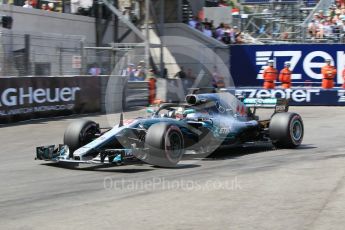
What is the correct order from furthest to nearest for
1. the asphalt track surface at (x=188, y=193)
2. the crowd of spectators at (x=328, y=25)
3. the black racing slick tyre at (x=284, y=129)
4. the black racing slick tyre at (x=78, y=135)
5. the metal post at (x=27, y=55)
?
the crowd of spectators at (x=328, y=25)
the metal post at (x=27, y=55)
the black racing slick tyre at (x=284, y=129)
the black racing slick tyre at (x=78, y=135)
the asphalt track surface at (x=188, y=193)

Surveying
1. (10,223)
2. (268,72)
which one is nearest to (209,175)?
(10,223)

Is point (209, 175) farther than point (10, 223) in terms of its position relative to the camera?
Yes

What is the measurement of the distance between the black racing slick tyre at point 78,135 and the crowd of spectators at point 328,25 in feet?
65.3

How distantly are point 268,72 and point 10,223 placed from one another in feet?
67.3

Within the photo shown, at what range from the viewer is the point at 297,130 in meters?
11.4

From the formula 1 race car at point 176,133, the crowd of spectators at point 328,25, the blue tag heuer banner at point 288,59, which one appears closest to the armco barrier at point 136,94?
the blue tag heuer banner at point 288,59

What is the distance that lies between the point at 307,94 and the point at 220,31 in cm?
827

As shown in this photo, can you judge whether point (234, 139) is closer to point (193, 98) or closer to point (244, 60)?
point (193, 98)

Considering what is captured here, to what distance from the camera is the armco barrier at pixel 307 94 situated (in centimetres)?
2338

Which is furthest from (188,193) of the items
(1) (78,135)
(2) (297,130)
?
(2) (297,130)

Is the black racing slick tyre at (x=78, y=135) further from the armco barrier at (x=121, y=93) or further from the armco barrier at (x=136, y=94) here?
the armco barrier at (x=136, y=94)

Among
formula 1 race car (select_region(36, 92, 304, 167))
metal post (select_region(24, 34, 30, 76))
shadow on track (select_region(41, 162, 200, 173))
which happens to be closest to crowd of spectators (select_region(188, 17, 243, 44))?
metal post (select_region(24, 34, 30, 76))

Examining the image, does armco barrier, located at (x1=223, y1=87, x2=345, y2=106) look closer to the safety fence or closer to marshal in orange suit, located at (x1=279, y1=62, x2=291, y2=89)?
marshal in orange suit, located at (x1=279, y1=62, x2=291, y2=89)

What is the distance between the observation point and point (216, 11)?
34125 millimetres
